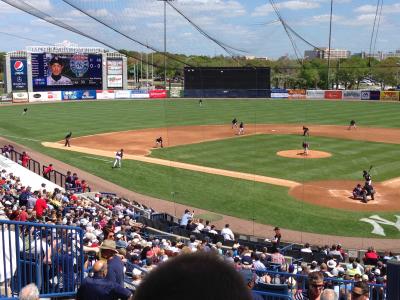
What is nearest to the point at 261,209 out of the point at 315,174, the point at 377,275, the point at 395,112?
the point at 315,174

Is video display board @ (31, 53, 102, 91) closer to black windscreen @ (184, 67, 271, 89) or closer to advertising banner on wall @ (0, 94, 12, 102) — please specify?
advertising banner on wall @ (0, 94, 12, 102)

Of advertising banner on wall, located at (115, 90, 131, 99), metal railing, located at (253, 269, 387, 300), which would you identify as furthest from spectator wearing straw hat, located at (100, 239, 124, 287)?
advertising banner on wall, located at (115, 90, 131, 99)

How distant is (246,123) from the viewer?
52281 mm

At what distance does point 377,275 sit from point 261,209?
10987 millimetres

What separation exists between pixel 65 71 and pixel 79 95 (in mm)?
4672

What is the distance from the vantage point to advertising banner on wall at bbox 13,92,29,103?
262ft

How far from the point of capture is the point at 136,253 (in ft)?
36.9

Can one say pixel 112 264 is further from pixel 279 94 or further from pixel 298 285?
pixel 279 94

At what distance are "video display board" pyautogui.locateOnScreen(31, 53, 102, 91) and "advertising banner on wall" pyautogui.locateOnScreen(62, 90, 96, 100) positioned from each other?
0.85 m

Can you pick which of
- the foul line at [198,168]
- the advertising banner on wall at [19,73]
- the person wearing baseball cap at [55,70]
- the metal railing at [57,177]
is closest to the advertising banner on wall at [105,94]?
the person wearing baseball cap at [55,70]

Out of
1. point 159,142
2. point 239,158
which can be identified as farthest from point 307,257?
point 159,142

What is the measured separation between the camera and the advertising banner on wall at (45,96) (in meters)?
81.2

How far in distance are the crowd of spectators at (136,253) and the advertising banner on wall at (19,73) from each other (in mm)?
63743

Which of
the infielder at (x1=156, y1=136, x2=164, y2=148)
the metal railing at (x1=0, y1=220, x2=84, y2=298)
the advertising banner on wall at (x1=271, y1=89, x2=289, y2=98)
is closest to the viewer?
the metal railing at (x1=0, y1=220, x2=84, y2=298)
